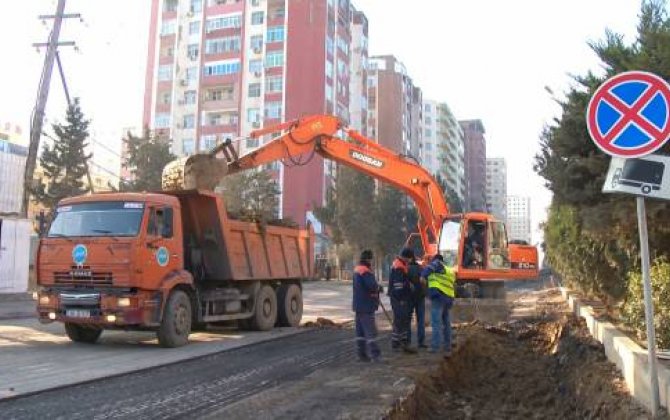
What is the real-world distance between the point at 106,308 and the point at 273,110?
61065mm

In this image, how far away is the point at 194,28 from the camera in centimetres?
7806

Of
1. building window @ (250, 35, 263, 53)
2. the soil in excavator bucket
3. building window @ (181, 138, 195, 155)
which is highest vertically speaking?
building window @ (250, 35, 263, 53)

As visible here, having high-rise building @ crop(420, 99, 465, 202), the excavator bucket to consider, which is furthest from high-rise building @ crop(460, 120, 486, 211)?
the excavator bucket

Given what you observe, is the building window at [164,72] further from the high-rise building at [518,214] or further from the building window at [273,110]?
the high-rise building at [518,214]

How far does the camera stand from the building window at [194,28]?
77.8m

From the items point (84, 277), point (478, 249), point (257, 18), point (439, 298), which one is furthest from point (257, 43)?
point (439, 298)

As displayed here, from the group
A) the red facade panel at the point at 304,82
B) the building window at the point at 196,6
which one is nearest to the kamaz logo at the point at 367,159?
the red facade panel at the point at 304,82

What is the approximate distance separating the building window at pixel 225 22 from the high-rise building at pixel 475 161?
105 meters

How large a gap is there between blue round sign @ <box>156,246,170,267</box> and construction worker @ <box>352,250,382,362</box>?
3737mm

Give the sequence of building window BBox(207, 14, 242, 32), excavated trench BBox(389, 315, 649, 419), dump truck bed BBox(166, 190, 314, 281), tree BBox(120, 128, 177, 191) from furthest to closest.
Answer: building window BBox(207, 14, 242, 32), tree BBox(120, 128, 177, 191), dump truck bed BBox(166, 190, 314, 281), excavated trench BBox(389, 315, 649, 419)

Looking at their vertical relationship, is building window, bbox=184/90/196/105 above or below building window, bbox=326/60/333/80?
below

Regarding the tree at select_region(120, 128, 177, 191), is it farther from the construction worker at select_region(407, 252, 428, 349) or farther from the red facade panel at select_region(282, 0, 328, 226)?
the construction worker at select_region(407, 252, 428, 349)

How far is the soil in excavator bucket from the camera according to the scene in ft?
51.1

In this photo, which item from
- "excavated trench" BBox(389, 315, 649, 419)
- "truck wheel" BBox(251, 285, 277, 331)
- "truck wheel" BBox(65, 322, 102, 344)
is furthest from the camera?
"truck wheel" BBox(251, 285, 277, 331)
